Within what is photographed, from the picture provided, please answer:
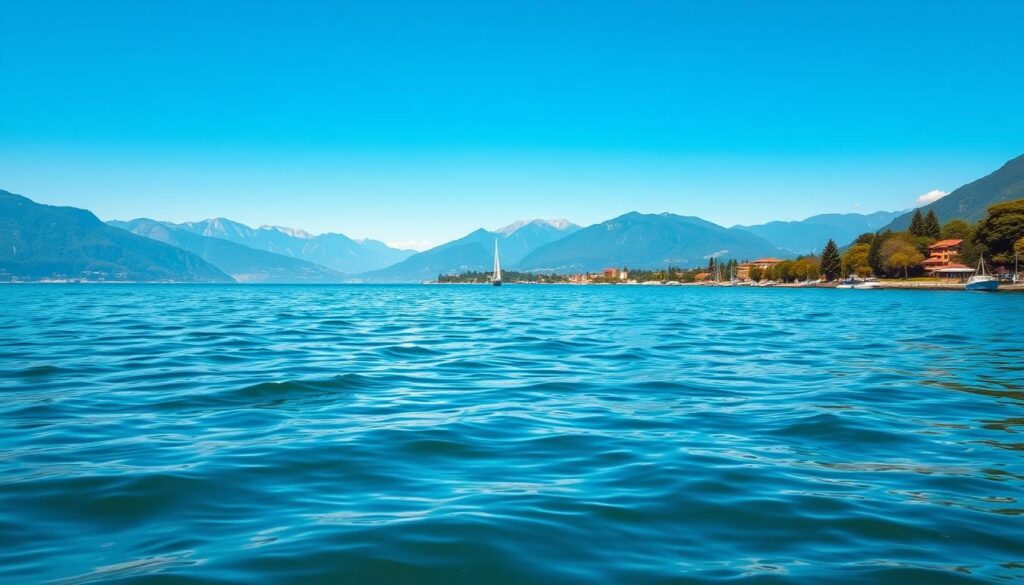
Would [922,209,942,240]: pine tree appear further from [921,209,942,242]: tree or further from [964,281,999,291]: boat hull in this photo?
[964,281,999,291]: boat hull

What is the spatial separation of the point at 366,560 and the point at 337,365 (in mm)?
13027

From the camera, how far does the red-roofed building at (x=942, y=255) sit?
533 feet

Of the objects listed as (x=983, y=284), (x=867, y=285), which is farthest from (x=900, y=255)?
(x=983, y=284)

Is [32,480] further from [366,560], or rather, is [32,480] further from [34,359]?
[34,359]

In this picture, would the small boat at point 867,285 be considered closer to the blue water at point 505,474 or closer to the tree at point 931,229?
the tree at point 931,229

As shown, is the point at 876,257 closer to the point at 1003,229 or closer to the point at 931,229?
the point at 931,229

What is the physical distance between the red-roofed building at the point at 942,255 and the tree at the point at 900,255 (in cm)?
326

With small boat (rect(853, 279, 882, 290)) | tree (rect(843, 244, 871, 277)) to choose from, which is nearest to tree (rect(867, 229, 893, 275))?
tree (rect(843, 244, 871, 277))

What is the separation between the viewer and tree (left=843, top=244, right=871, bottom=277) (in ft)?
562

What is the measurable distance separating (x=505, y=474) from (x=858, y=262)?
191m

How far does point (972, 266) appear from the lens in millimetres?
146125

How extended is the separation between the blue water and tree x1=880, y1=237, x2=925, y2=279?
164262 millimetres

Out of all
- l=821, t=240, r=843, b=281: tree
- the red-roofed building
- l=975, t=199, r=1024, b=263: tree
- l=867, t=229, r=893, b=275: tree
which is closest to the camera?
l=975, t=199, r=1024, b=263: tree

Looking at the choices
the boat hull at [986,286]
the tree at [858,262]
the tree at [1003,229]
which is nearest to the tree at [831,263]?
the tree at [858,262]
